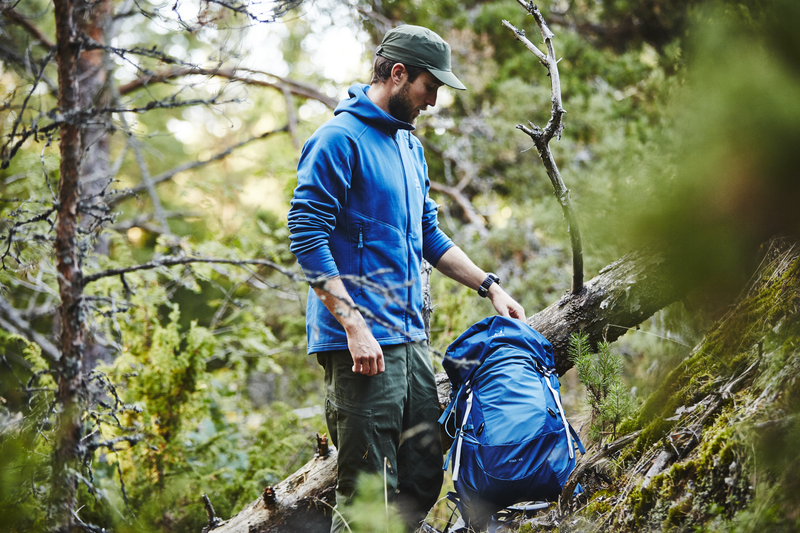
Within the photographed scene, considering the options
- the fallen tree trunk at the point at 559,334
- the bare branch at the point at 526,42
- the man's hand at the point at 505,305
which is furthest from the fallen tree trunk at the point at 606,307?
the bare branch at the point at 526,42

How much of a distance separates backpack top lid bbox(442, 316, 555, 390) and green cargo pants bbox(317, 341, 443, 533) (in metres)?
0.15

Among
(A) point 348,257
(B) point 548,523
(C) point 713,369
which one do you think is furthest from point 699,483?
(A) point 348,257

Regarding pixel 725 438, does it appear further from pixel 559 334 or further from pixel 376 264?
pixel 376 264

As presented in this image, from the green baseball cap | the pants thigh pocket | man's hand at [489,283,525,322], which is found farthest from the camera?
man's hand at [489,283,525,322]

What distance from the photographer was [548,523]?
2219 millimetres

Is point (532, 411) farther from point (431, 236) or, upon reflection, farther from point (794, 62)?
point (794, 62)

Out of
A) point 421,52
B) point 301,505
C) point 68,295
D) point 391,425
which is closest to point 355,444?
point 391,425

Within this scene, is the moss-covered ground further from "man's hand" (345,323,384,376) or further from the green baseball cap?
the green baseball cap

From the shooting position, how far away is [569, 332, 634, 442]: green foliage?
2330 millimetres

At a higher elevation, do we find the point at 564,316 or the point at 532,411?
the point at 564,316

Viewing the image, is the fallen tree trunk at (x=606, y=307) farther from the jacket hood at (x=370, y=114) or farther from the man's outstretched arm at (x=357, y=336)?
the jacket hood at (x=370, y=114)

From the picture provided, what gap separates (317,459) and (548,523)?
4.10 ft

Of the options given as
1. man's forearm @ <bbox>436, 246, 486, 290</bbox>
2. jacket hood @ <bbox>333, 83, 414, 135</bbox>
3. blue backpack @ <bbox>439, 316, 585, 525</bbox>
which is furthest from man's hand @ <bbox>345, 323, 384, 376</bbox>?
jacket hood @ <bbox>333, 83, 414, 135</bbox>

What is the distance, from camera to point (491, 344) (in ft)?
7.64
